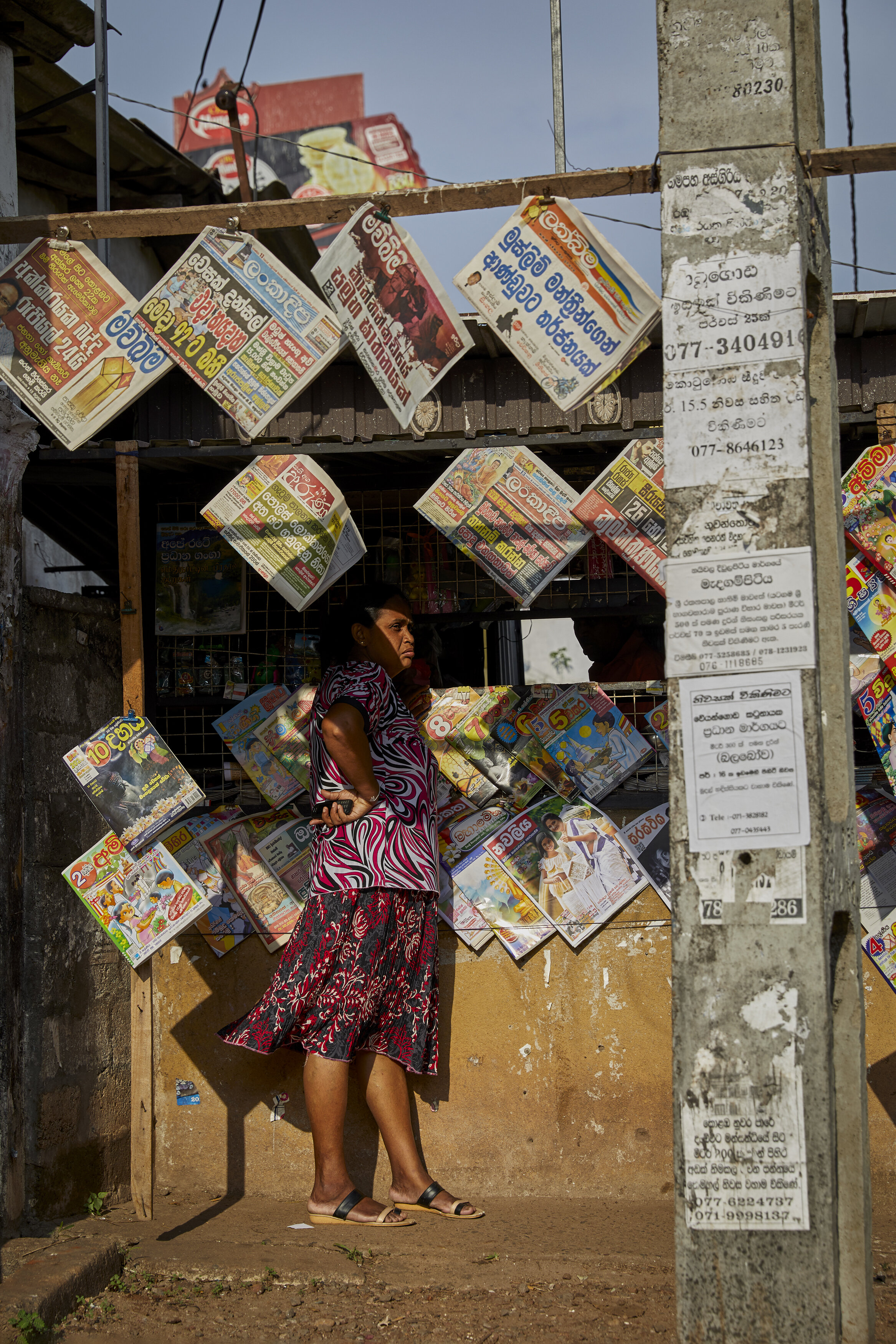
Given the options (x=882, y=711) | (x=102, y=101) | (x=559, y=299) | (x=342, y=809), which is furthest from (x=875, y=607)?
(x=102, y=101)

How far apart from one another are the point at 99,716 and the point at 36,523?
1.15m

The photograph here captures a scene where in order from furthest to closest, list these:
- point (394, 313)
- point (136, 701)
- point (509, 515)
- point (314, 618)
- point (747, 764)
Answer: point (314, 618) → point (509, 515) → point (136, 701) → point (394, 313) → point (747, 764)

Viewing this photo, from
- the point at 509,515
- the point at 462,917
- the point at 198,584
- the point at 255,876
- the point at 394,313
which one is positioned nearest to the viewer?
the point at 394,313

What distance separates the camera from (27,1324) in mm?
2824

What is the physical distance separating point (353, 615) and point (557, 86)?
7.27 feet

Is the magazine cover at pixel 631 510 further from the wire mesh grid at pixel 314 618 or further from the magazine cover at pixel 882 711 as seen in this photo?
the magazine cover at pixel 882 711

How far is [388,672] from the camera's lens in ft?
13.5

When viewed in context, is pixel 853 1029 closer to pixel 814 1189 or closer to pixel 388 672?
pixel 814 1189

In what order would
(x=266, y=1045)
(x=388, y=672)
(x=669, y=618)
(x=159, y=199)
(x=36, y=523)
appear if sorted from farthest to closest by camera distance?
(x=159, y=199) → (x=36, y=523) → (x=388, y=672) → (x=266, y=1045) → (x=669, y=618)

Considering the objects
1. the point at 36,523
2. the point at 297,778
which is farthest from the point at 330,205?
the point at 36,523

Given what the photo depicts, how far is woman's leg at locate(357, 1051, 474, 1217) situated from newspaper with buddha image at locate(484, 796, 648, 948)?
30.0 inches

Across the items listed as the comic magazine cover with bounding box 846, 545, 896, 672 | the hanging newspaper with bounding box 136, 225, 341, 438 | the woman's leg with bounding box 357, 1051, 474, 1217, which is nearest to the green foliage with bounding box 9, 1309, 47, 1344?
the woman's leg with bounding box 357, 1051, 474, 1217

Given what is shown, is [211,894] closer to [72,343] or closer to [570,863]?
[570,863]

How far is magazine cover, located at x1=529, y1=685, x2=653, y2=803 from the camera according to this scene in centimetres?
416
